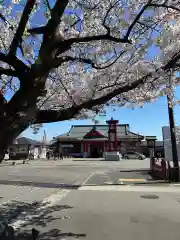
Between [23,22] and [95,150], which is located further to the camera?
[95,150]

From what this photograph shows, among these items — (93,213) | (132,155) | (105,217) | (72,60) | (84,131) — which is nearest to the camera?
(72,60)

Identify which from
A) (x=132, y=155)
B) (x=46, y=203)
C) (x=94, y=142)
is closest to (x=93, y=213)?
(x=46, y=203)

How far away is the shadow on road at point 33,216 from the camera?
862 centimetres

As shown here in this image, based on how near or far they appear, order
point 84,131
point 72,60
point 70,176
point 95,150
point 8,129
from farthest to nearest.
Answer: point 84,131, point 95,150, point 70,176, point 72,60, point 8,129

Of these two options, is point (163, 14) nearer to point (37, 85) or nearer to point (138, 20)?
point (138, 20)

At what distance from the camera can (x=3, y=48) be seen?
8.92 m

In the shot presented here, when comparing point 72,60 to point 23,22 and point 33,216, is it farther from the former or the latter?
point 33,216

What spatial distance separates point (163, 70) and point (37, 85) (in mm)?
3210

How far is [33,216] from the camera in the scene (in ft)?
35.6

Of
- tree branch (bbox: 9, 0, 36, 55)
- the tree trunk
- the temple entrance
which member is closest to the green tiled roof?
the temple entrance

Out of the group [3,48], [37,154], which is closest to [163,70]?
[3,48]

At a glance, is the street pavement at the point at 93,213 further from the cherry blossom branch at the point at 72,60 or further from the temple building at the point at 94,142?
the temple building at the point at 94,142

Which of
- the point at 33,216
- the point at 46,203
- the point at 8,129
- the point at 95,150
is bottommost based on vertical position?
the point at 33,216

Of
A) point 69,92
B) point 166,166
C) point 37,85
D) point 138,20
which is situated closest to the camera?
point 37,85
